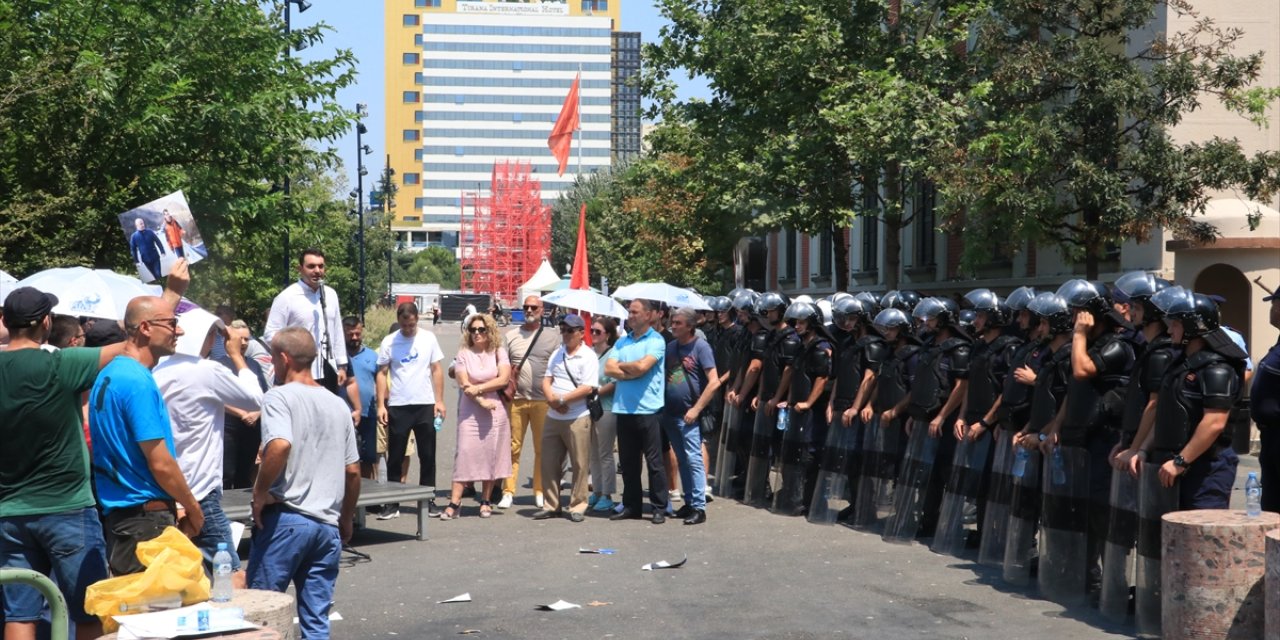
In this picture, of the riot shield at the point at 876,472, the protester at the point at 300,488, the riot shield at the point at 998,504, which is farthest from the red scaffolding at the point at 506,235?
the protester at the point at 300,488

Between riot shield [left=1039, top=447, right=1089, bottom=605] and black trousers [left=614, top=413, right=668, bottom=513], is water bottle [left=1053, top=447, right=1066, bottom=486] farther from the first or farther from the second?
black trousers [left=614, top=413, right=668, bottom=513]

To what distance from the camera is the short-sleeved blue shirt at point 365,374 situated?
1292 centimetres

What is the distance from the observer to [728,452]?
48.3 feet

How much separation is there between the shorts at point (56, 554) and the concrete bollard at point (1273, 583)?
16.3 feet

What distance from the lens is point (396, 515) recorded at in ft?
42.7

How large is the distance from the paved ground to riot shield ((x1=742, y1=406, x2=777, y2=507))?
1.17m

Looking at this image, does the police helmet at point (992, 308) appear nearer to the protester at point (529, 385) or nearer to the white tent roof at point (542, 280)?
the protester at point (529, 385)

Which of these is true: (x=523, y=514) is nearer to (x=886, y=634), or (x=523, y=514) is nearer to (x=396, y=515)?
(x=396, y=515)

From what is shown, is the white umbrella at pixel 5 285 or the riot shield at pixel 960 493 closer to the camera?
the white umbrella at pixel 5 285

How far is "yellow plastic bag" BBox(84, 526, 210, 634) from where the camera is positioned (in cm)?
490

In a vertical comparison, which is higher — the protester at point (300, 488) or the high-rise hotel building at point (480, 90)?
the high-rise hotel building at point (480, 90)

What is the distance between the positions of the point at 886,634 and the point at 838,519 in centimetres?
458

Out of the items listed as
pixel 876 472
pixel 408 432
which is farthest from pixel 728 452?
pixel 408 432

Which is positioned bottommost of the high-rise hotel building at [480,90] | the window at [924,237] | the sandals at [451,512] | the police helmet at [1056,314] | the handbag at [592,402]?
the sandals at [451,512]
